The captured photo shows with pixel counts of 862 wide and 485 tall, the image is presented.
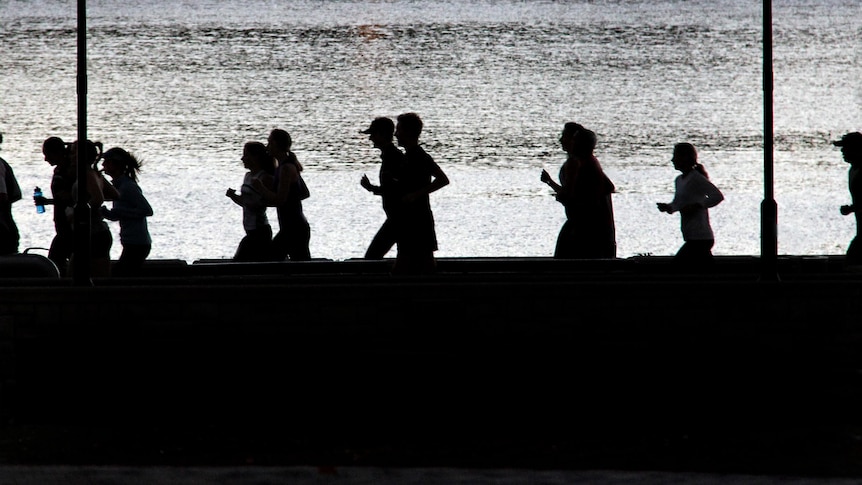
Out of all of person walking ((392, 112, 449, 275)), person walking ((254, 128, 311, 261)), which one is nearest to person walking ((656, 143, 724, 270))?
person walking ((392, 112, 449, 275))

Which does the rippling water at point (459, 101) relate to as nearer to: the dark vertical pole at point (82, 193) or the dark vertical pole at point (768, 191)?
the dark vertical pole at point (768, 191)

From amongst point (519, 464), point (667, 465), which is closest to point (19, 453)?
point (519, 464)

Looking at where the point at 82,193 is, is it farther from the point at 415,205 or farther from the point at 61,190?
the point at 61,190

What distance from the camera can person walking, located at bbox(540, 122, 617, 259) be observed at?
37.6ft

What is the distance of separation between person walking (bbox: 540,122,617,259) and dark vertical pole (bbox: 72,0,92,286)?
343 centimetres

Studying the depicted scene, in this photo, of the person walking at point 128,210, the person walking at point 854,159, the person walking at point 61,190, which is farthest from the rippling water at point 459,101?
the person walking at point 128,210

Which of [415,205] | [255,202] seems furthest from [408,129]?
[255,202]

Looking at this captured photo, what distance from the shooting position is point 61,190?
1232 centimetres

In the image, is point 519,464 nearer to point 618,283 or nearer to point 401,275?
point 618,283

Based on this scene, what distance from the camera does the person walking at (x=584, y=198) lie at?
11.4m

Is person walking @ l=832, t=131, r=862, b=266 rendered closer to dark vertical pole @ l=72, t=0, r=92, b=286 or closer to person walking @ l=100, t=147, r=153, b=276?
person walking @ l=100, t=147, r=153, b=276

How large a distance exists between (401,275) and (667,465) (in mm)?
2848

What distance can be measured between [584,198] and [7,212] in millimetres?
4406

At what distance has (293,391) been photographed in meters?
8.94
